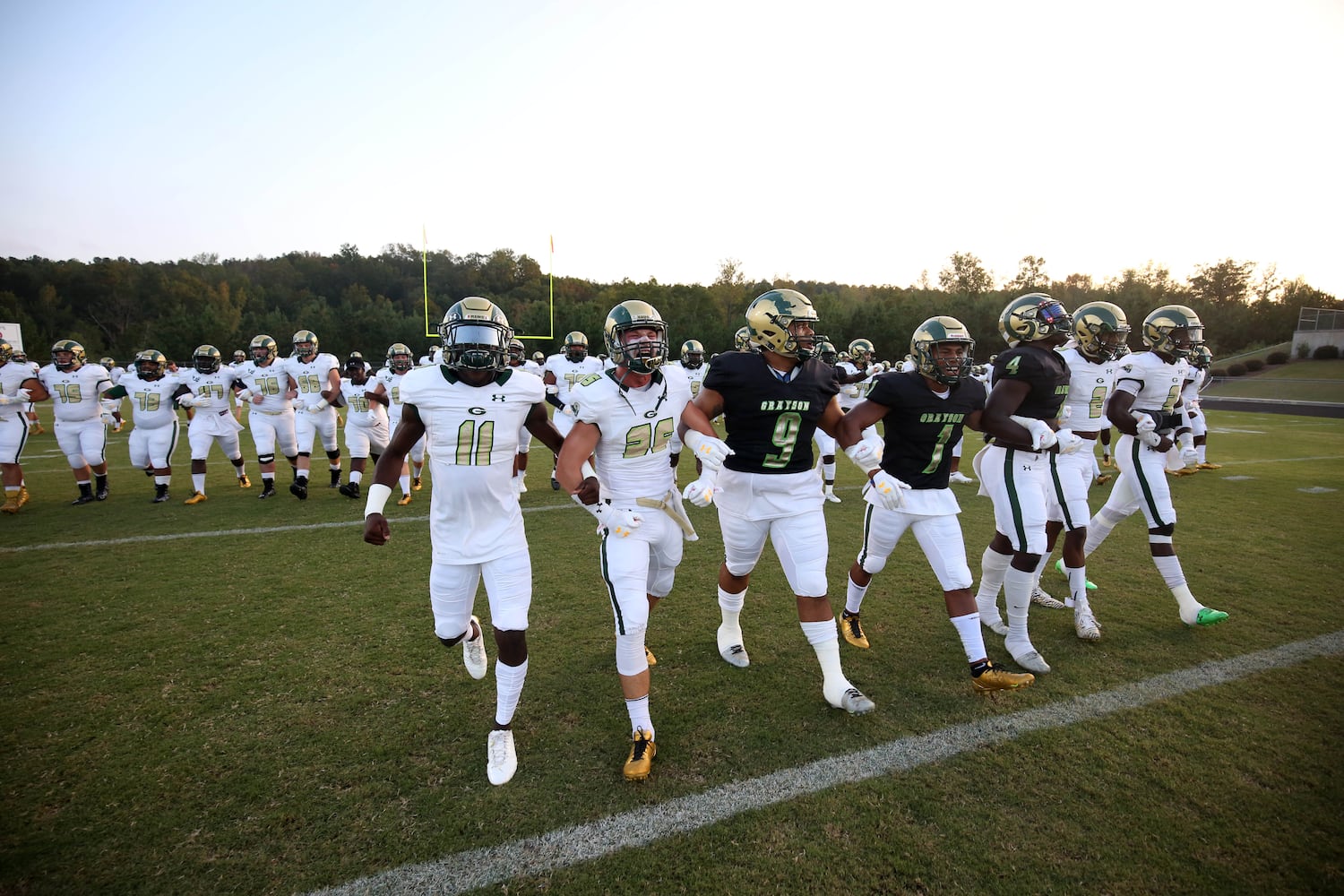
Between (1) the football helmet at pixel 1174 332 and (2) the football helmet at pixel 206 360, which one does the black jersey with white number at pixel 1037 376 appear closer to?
(1) the football helmet at pixel 1174 332

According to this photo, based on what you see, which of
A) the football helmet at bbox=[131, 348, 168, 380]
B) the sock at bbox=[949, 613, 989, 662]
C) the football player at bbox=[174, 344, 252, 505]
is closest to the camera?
the sock at bbox=[949, 613, 989, 662]

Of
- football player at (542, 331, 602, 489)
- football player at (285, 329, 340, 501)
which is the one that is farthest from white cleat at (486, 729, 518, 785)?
football player at (542, 331, 602, 489)

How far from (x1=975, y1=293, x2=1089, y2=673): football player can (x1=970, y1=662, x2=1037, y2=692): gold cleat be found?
551 millimetres

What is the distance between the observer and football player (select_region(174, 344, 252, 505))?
10.2 meters

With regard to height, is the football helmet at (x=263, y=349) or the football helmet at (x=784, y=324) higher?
the football helmet at (x=784, y=324)

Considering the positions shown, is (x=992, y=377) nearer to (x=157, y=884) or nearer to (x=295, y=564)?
(x=157, y=884)

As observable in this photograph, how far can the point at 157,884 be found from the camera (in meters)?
2.76

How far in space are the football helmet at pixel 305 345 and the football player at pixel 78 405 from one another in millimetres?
2714

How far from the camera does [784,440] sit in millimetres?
4078

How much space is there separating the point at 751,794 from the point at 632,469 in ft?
6.10

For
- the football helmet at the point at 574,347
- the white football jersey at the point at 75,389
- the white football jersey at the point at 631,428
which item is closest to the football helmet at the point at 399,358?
the football helmet at the point at 574,347

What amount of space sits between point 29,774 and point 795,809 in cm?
404

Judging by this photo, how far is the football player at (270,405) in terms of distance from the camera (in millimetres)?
10234

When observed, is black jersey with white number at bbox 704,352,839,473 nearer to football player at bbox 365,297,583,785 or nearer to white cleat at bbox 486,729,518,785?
football player at bbox 365,297,583,785
